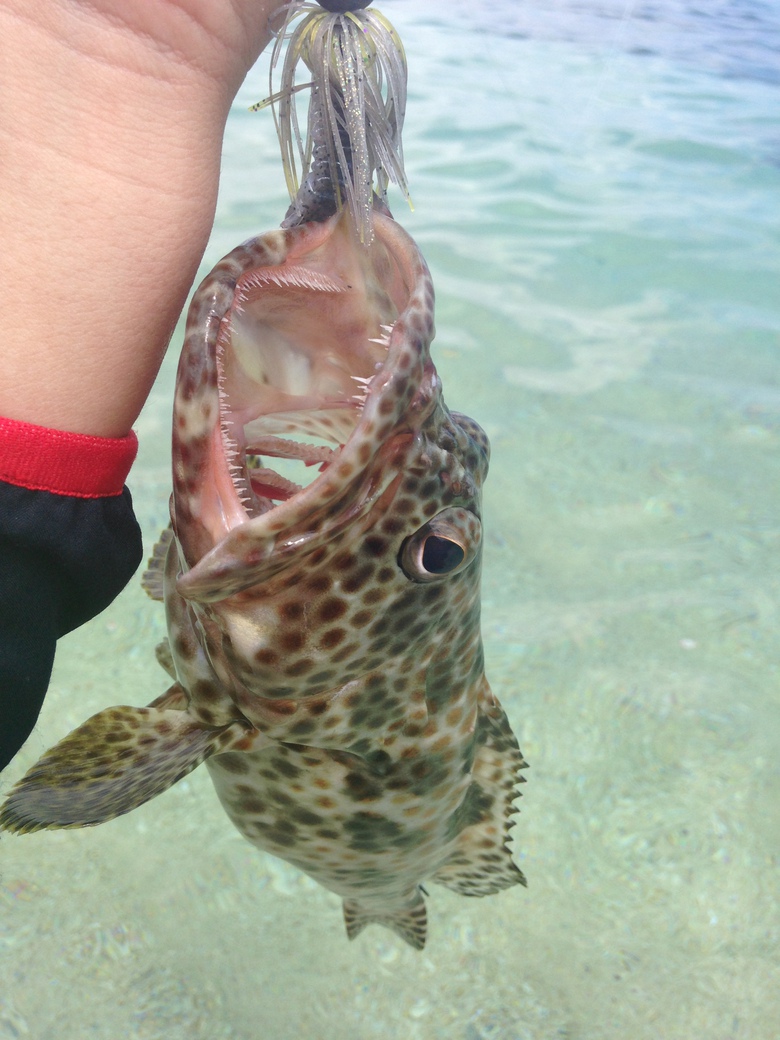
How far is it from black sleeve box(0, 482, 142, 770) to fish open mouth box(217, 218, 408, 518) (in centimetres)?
29

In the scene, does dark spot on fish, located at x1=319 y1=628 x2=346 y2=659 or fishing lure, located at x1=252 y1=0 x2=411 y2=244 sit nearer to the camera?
fishing lure, located at x1=252 y1=0 x2=411 y2=244

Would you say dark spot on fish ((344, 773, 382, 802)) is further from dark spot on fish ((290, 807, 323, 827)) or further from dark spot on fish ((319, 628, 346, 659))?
dark spot on fish ((319, 628, 346, 659))

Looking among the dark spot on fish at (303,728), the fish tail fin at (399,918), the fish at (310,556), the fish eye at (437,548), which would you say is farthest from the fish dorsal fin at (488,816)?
the fish eye at (437,548)

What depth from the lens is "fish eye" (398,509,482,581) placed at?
1.97 metres

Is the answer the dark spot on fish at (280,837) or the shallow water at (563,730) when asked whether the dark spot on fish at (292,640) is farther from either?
the shallow water at (563,730)

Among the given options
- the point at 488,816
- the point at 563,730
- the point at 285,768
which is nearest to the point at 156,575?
the point at 285,768

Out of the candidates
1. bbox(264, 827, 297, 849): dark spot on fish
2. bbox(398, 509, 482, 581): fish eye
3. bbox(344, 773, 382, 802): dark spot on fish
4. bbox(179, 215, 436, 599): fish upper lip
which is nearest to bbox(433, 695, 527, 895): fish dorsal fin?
bbox(344, 773, 382, 802): dark spot on fish

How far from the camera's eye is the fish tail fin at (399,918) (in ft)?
10.5

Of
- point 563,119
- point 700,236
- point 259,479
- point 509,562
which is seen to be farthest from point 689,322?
point 259,479

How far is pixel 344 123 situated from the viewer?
5.54 ft

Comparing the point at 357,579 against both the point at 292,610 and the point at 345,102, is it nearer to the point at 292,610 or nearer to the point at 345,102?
the point at 292,610

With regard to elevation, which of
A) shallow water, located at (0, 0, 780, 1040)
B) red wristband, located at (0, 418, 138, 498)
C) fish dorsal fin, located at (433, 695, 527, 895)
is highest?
red wristband, located at (0, 418, 138, 498)

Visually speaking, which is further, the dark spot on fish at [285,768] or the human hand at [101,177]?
the dark spot on fish at [285,768]

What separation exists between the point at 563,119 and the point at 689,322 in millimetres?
5803
